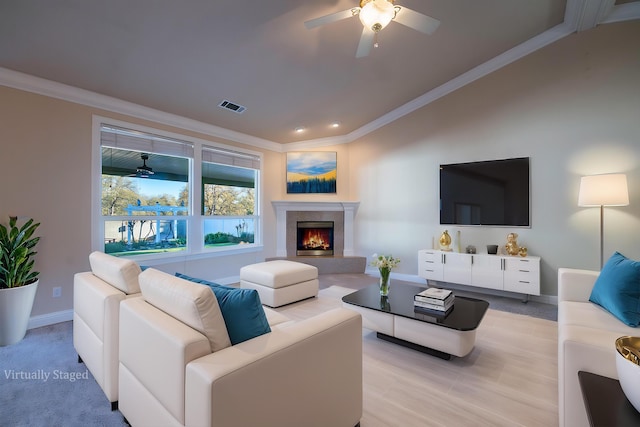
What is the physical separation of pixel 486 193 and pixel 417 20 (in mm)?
2917

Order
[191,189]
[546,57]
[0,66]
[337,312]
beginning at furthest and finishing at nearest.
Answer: [191,189]
[546,57]
[0,66]
[337,312]

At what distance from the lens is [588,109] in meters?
3.55

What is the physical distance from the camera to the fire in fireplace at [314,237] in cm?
592

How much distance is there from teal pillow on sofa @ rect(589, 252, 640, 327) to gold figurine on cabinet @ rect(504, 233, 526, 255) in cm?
183

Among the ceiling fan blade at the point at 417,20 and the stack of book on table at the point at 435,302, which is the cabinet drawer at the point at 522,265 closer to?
the stack of book on table at the point at 435,302

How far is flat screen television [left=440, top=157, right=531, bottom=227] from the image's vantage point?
3.99 meters

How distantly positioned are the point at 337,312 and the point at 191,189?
12.3ft

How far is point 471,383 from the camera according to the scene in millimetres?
1984

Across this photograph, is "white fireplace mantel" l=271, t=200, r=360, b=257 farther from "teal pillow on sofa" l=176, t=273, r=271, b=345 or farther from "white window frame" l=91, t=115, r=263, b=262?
"teal pillow on sofa" l=176, t=273, r=271, b=345

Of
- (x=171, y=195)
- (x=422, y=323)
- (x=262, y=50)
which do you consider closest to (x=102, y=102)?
(x=171, y=195)

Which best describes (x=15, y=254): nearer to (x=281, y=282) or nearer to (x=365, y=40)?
(x=281, y=282)

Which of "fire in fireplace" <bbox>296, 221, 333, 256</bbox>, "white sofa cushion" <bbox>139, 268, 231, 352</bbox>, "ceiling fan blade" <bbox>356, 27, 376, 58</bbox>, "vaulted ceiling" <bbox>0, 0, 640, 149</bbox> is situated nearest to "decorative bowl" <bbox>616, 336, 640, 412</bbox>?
"white sofa cushion" <bbox>139, 268, 231, 352</bbox>

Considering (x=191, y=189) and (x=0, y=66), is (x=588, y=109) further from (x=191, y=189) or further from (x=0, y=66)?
(x=0, y=66)

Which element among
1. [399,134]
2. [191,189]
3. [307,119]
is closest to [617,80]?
[399,134]
